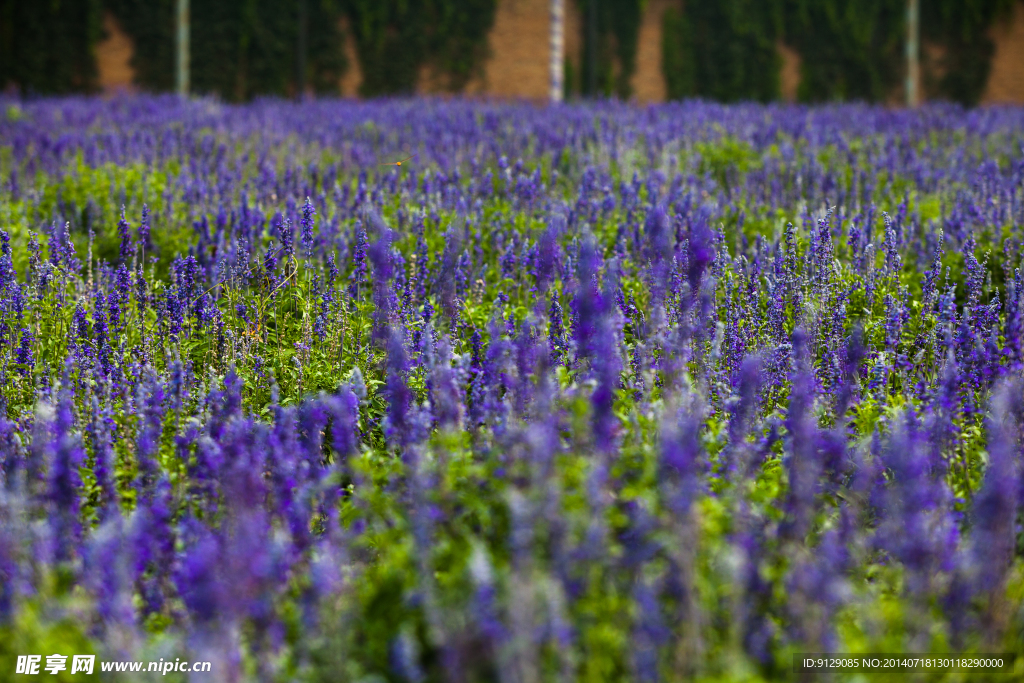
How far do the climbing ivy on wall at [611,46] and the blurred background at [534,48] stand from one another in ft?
0.10

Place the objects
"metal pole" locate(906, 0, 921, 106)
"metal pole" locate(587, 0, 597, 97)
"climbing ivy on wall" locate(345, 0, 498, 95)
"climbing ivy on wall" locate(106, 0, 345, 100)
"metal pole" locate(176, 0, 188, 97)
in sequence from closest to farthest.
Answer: "metal pole" locate(176, 0, 188, 97), "climbing ivy on wall" locate(106, 0, 345, 100), "metal pole" locate(906, 0, 921, 106), "climbing ivy on wall" locate(345, 0, 498, 95), "metal pole" locate(587, 0, 597, 97)

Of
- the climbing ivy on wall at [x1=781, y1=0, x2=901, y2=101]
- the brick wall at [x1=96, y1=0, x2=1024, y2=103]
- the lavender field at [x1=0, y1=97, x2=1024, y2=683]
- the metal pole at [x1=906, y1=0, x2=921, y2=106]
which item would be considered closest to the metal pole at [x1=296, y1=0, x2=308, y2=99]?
the brick wall at [x1=96, y1=0, x2=1024, y2=103]

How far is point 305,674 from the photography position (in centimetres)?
177

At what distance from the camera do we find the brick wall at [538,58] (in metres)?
18.0

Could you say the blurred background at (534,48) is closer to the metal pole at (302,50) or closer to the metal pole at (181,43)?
the metal pole at (302,50)

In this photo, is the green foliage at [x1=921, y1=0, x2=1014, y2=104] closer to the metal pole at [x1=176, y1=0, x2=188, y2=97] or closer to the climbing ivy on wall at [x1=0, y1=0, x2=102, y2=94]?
the metal pole at [x1=176, y1=0, x2=188, y2=97]

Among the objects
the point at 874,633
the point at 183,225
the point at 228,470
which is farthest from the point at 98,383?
the point at 874,633

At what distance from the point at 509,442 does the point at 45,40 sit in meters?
18.0

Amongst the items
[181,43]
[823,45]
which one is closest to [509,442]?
[181,43]

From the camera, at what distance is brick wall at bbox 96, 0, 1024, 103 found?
17953mm

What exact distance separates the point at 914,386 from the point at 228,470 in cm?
217

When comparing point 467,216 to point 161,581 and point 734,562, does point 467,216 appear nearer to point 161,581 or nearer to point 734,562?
point 161,581

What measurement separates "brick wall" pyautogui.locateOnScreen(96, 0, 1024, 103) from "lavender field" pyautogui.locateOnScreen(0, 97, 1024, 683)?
44.9 ft

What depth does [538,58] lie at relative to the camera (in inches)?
775
